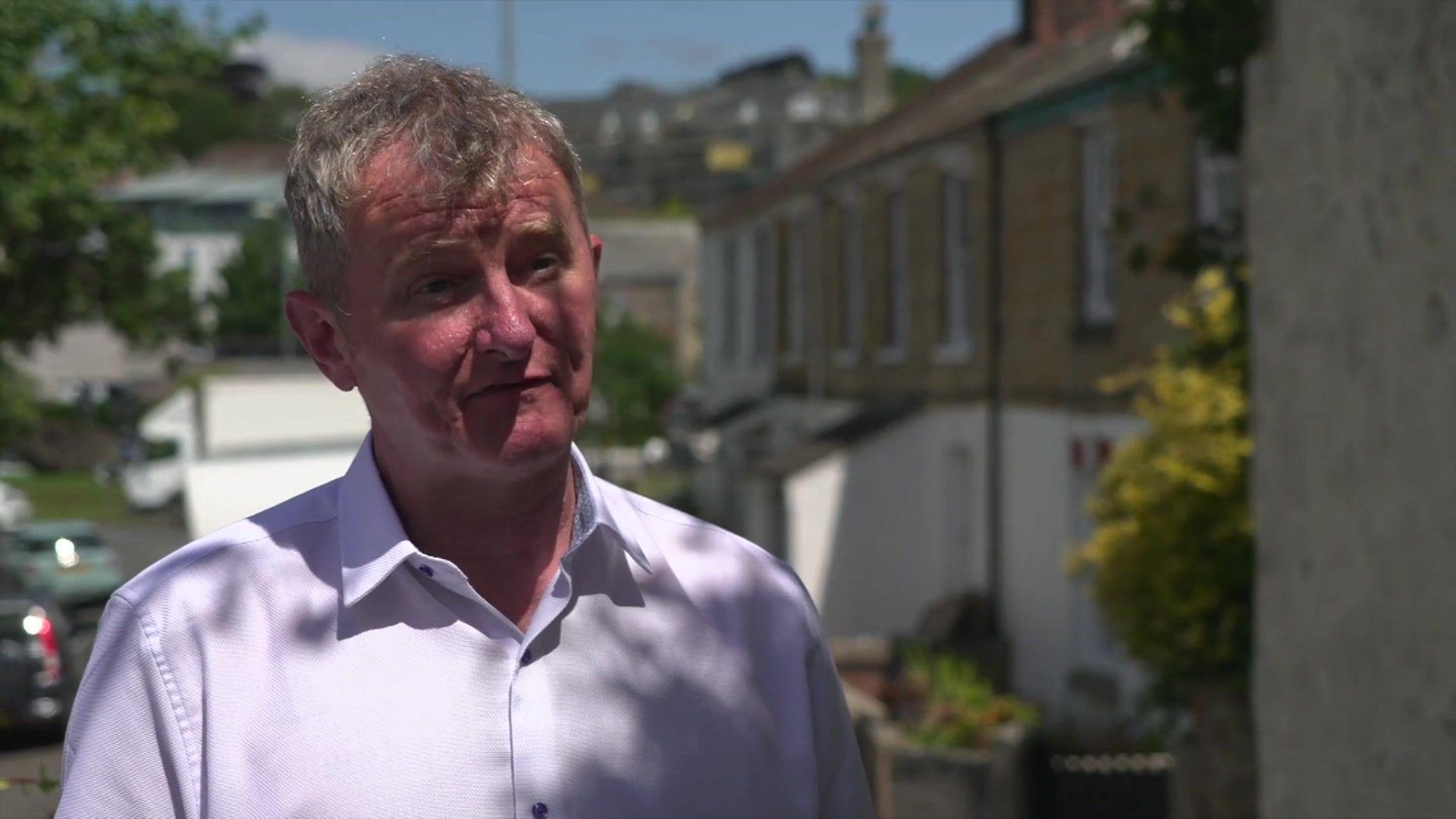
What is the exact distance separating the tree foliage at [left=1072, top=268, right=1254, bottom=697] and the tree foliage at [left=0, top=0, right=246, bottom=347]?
6545 millimetres

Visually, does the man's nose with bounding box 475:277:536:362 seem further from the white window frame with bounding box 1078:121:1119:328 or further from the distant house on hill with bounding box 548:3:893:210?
the distant house on hill with bounding box 548:3:893:210

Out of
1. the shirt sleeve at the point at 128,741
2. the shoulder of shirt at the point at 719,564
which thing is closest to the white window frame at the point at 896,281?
the shoulder of shirt at the point at 719,564

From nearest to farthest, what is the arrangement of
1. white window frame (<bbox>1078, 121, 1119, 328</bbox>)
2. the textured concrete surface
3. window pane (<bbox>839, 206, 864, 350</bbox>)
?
the textured concrete surface → white window frame (<bbox>1078, 121, 1119, 328</bbox>) → window pane (<bbox>839, 206, 864, 350</bbox>)

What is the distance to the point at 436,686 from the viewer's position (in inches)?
92.1

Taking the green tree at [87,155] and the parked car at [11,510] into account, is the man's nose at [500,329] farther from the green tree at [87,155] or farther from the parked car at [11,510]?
the parked car at [11,510]

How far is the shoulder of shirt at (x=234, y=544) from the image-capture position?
2.33 m

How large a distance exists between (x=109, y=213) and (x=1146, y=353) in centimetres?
786

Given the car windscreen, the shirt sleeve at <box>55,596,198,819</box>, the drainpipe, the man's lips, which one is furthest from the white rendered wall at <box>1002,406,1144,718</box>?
the shirt sleeve at <box>55,596,198,819</box>

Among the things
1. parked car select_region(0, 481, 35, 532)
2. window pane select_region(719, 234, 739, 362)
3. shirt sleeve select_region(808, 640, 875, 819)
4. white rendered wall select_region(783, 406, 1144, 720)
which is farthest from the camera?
window pane select_region(719, 234, 739, 362)

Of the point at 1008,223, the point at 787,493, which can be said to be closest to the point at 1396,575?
the point at 1008,223

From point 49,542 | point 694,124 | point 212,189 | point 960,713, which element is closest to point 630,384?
point 49,542

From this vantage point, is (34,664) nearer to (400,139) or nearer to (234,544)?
(234,544)

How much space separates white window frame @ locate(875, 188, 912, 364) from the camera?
22078mm

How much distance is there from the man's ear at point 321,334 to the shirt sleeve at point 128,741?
471 mm
